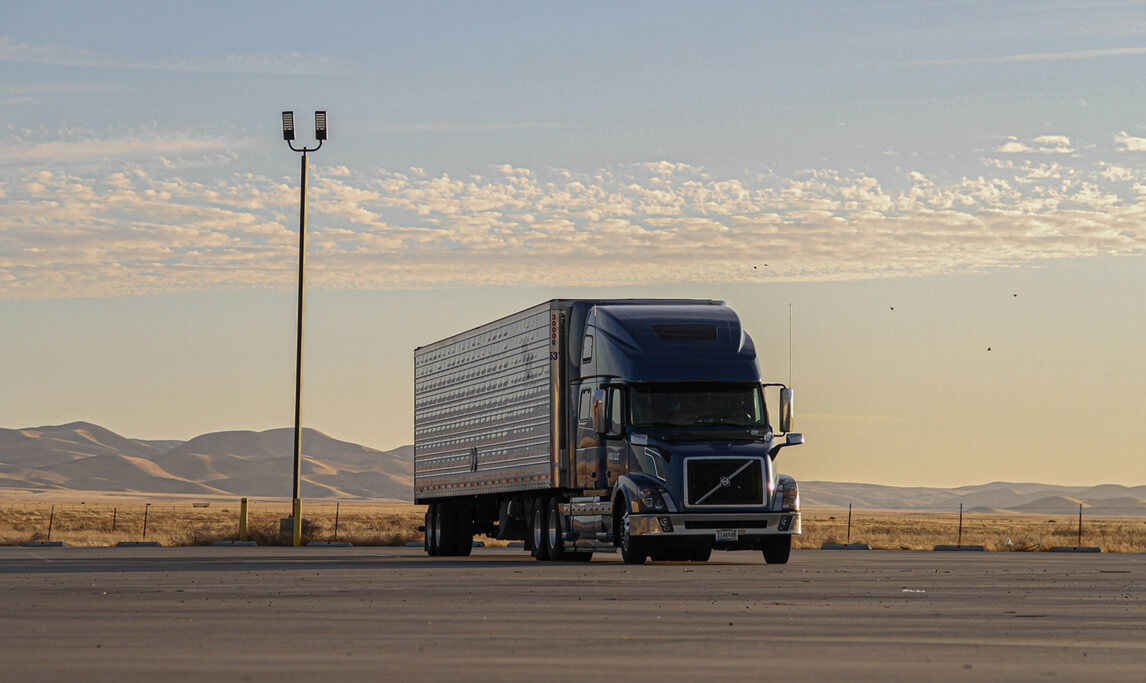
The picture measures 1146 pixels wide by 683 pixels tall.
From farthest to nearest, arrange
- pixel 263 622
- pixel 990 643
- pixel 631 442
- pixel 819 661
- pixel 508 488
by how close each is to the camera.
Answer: pixel 508 488, pixel 631 442, pixel 263 622, pixel 990 643, pixel 819 661

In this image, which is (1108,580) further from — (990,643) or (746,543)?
(990,643)

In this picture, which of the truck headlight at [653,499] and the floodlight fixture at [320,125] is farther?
the floodlight fixture at [320,125]

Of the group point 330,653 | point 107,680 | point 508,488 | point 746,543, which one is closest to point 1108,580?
point 746,543

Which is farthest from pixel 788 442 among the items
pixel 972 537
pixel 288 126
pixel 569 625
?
pixel 972 537

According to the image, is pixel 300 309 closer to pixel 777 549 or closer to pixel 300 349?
pixel 300 349

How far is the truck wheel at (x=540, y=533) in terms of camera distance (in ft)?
108

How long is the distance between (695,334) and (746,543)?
136 inches

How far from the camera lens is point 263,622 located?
16156 mm

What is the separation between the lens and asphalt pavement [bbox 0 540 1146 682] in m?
12.2

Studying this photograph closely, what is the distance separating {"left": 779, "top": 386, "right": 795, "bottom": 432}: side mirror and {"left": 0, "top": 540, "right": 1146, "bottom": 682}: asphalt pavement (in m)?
2.99

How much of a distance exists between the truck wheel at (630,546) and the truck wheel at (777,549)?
2054 mm

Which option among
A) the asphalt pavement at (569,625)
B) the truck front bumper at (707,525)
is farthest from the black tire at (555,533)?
the asphalt pavement at (569,625)

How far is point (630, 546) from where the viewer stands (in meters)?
29.8

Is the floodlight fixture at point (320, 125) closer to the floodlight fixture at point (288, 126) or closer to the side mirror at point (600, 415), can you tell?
the floodlight fixture at point (288, 126)
